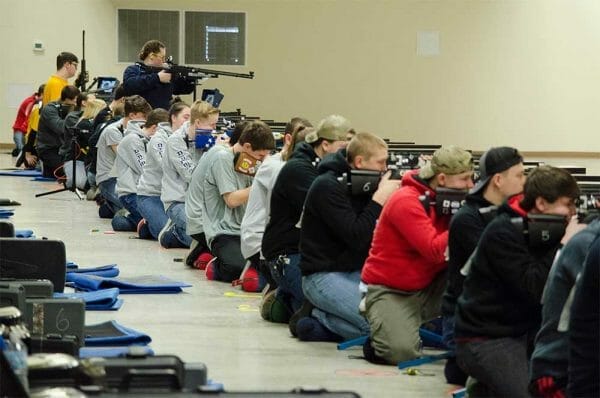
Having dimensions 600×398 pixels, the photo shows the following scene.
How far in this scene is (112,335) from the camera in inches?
296

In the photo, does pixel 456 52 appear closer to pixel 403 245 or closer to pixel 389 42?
pixel 389 42

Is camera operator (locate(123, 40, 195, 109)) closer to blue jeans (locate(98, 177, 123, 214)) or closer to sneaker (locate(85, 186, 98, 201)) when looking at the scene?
blue jeans (locate(98, 177, 123, 214))

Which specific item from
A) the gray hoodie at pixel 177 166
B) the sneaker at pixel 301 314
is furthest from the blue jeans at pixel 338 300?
the gray hoodie at pixel 177 166

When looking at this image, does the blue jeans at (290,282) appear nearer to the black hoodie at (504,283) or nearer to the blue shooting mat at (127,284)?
the blue shooting mat at (127,284)

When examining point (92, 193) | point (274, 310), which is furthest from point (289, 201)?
point (92, 193)

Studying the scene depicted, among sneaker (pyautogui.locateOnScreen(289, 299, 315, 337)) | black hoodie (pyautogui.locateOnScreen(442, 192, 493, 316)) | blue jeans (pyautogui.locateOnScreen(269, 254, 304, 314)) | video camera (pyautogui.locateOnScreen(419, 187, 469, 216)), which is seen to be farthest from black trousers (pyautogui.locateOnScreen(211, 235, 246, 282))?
black hoodie (pyautogui.locateOnScreen(442, 192, 493, 316))

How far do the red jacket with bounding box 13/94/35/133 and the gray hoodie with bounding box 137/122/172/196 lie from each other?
12.1 meters

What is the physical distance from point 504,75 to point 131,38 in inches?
295

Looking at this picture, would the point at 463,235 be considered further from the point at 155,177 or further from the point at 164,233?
the point at 155,177

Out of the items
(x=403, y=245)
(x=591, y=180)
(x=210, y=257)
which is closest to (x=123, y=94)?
(x=210, y=257)

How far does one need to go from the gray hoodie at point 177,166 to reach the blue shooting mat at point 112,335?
4.39 metres

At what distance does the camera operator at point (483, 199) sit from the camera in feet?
21.5

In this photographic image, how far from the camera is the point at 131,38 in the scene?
89.1 ft

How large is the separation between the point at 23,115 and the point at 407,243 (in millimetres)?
19148
